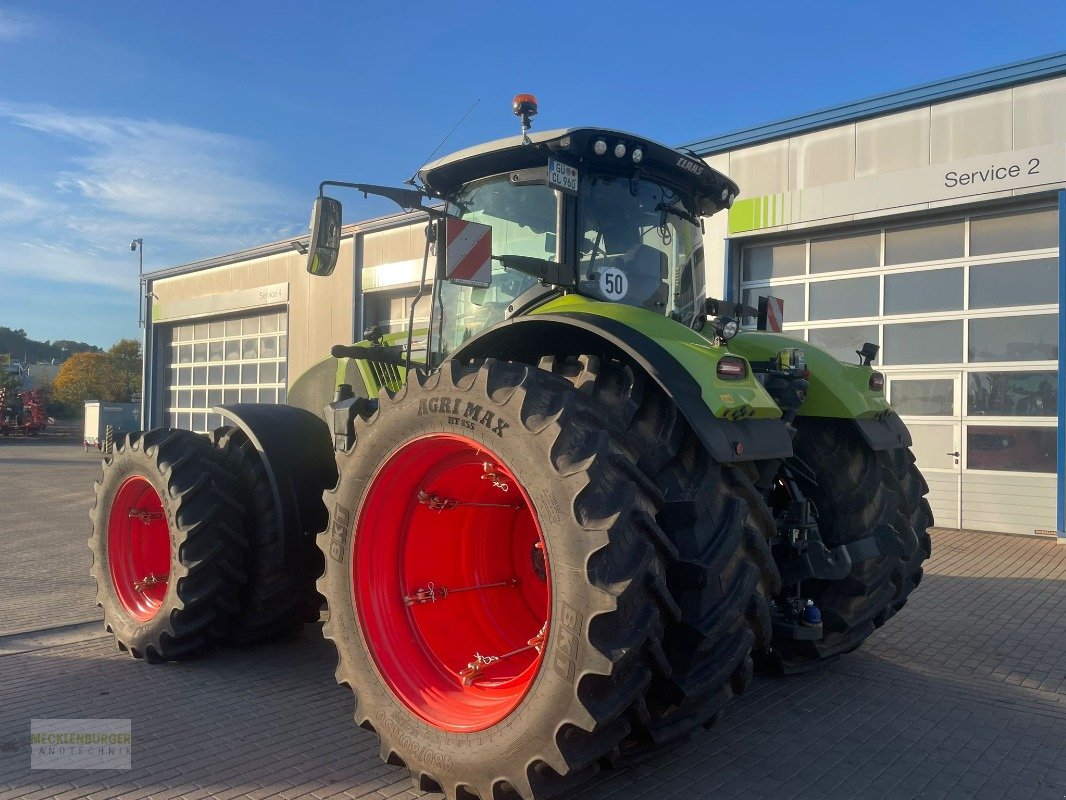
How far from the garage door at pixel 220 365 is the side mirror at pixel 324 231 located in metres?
14.2

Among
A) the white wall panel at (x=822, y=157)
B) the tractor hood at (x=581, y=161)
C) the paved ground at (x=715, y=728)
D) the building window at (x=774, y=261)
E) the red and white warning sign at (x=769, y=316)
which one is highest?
the white wall panel at (x=822, y=157)

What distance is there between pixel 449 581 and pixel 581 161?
1.91 metres

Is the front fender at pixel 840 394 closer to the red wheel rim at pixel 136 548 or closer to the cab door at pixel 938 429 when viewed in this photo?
the red wheel rim at pixel 136 548

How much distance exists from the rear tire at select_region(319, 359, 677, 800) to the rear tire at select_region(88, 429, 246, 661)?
1290 millimetres

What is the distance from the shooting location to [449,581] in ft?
11.4

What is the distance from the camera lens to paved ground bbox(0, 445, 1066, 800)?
3.02m

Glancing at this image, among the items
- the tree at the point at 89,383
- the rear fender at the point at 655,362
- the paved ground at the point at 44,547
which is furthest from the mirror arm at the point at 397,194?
the tree at the point at 89,383

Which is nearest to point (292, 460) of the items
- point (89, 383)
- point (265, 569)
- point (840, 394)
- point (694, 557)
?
point (265, 569)

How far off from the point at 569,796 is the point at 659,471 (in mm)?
1191

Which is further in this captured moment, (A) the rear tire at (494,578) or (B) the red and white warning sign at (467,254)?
(B) the red and white warning sign at (467,254)

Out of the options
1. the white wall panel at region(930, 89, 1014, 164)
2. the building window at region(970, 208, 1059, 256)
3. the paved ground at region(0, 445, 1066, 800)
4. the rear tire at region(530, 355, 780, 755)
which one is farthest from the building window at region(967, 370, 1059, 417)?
the rear tire at region(530, 355, 780, 755)

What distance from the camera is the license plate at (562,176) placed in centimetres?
341

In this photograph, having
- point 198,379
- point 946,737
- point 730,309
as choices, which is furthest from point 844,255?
point 198,379

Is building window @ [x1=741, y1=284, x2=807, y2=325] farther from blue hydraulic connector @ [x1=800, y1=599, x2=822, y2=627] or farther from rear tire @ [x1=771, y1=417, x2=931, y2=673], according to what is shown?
blue hydraulic connector @ [x1=800, y1=599, x2=822, y2=627]
